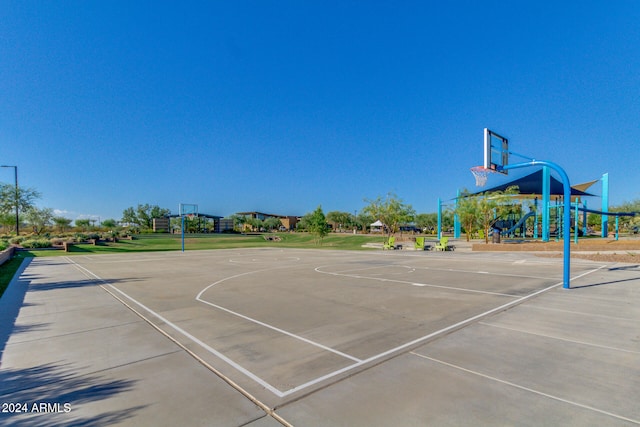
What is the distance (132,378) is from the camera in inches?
158

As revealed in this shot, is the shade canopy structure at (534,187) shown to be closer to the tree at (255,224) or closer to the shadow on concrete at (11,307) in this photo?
the shadow on concrete at (11,307)

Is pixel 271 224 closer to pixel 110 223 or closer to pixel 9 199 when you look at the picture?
pixel 110 223

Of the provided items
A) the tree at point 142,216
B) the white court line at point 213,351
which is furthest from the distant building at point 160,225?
the white court line at point 213,351

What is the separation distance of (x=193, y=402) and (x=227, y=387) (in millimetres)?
446

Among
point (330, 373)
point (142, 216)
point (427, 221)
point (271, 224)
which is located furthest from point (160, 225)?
point (330, 373)

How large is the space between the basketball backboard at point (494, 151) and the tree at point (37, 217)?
52.8 m

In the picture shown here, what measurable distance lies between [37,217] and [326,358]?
55.2m

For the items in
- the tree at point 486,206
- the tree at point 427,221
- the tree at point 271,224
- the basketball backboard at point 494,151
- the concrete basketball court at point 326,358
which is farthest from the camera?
the tree at point 271,224

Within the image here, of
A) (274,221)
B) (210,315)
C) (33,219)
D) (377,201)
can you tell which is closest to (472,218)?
(377,201)

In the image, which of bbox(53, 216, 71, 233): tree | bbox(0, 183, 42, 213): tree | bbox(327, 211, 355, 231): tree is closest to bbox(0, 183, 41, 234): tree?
bbox(0, 183, 42, 213): tree

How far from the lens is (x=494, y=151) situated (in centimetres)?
1421

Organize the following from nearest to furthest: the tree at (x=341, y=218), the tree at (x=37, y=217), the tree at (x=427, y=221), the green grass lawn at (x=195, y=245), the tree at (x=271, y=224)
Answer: the green grass lawn at (x=195, y=245), the tree at (x=37, y=217), the tree at (x=427, y=221), the tree at (x=341, y=218), the tree at (x=271, y=224)

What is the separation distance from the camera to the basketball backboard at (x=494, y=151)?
45.6 feet

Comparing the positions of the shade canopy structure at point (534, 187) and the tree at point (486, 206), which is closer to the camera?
the tree at point (486, 206)
